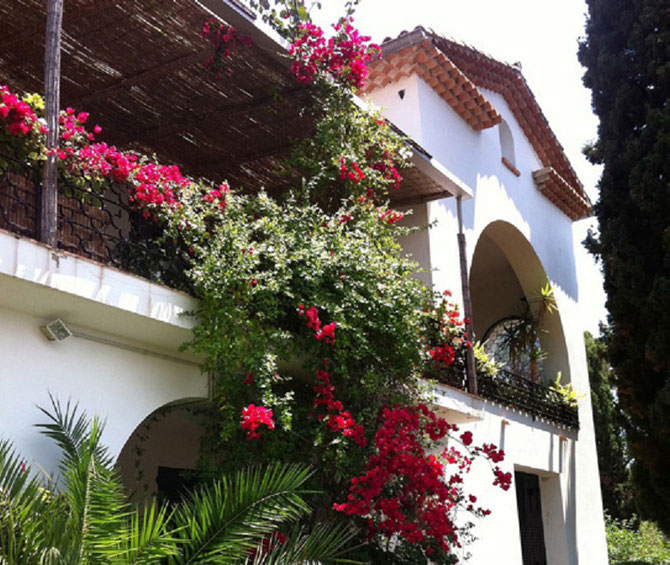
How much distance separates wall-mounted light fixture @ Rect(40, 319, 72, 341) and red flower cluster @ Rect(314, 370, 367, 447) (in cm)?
206

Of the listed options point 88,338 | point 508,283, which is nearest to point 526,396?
point 508,283

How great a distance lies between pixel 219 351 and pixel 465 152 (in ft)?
24.5

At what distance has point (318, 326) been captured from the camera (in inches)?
257

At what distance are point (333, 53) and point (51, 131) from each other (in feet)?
→ 11.0

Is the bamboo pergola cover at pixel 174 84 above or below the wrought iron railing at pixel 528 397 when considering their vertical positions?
above

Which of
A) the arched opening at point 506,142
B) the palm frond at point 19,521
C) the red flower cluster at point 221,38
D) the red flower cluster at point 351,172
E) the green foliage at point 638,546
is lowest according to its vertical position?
the green foliage at point 638,546

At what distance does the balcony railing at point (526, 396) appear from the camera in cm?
1123

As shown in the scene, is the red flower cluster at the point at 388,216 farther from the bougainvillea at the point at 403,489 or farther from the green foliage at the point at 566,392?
the green foliage at the point at 566,392

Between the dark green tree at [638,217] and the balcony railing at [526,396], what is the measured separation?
119 cm

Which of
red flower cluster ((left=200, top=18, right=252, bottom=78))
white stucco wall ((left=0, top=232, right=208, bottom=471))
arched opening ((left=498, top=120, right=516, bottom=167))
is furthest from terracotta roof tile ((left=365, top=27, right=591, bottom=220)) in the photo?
white stucco wall ((left=0, top=232, right=208, bottom=471))

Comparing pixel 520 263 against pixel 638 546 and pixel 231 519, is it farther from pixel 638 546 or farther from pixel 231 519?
pixel 231 519

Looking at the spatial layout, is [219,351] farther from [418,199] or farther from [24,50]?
[418,199]

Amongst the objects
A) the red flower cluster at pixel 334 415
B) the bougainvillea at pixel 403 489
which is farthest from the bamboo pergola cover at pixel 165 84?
the bougainvillea at pixel 403 489

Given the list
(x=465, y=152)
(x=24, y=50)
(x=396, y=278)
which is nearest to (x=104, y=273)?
(x=396, y=278)
